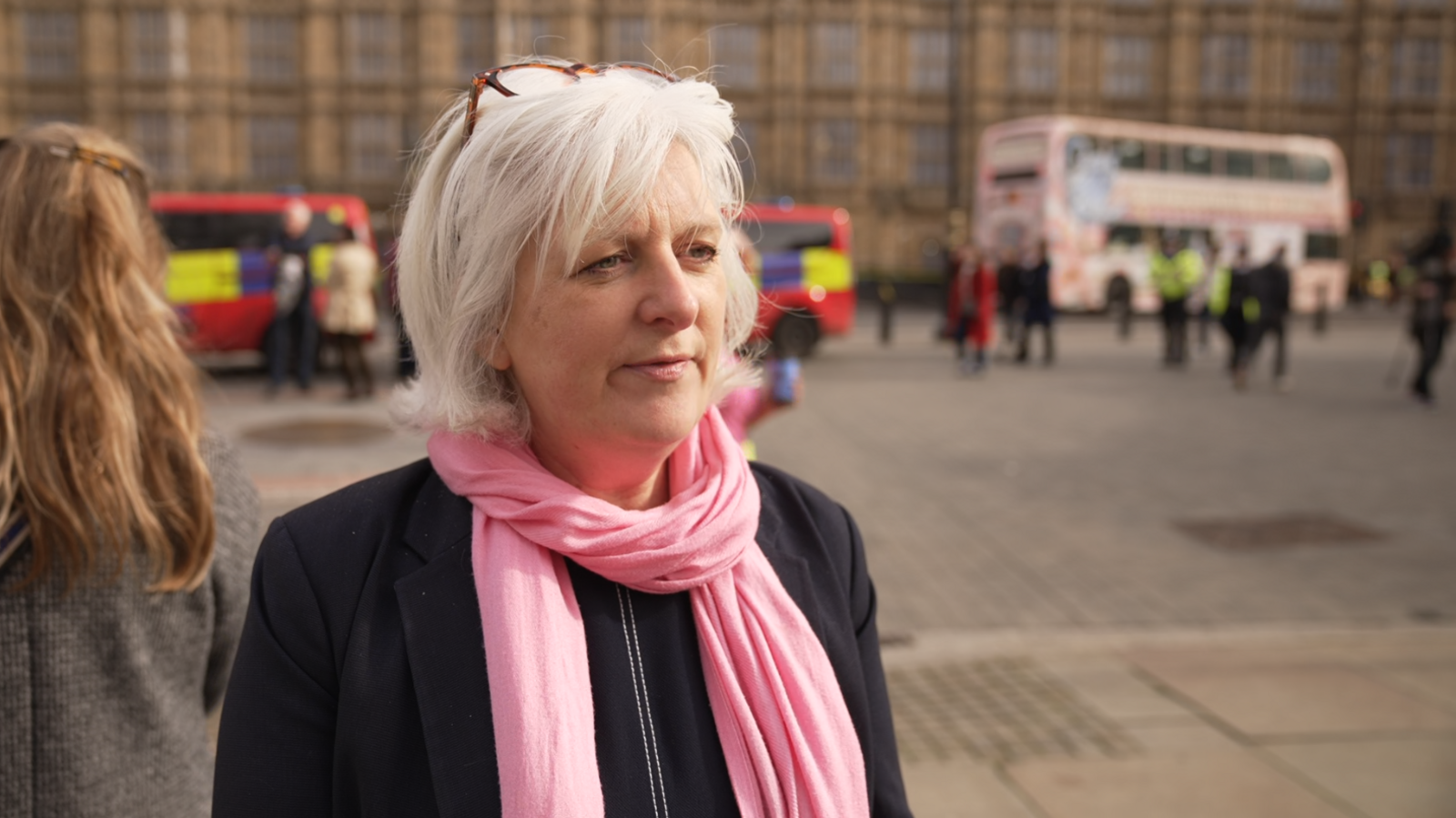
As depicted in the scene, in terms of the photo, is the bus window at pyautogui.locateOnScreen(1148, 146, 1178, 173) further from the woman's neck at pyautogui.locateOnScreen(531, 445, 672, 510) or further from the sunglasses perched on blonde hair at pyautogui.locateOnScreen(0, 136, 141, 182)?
the woman's neck at pyautogui.locateOnScreen(531, 445, 672, 510)

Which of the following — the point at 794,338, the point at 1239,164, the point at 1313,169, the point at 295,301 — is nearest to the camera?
the point at 295,301

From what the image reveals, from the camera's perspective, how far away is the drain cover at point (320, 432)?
1080 centimetres

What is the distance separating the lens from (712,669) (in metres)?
1.57

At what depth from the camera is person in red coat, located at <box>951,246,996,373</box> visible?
55.6 feet

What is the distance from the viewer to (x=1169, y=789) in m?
4.16

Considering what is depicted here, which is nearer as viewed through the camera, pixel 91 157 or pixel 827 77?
pixel 91 157

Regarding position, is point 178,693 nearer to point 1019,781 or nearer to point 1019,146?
point 1019,781

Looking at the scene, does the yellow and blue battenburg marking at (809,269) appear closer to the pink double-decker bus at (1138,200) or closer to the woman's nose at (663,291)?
the pink double-decker bus at (1138,200)

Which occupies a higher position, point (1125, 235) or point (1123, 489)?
point (1125, 235)

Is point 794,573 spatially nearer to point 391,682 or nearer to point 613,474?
point 613,474

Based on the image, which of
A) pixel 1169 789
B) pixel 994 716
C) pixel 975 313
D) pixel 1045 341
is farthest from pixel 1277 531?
pixel 1045 341

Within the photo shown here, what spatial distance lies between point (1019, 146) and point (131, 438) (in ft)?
96.3

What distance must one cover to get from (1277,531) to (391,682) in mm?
7617

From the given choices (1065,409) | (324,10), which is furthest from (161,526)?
(324,10)
